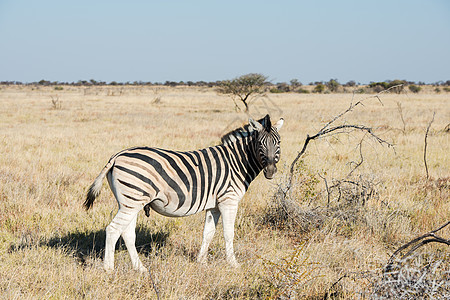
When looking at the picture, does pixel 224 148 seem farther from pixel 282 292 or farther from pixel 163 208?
pixel 282 292

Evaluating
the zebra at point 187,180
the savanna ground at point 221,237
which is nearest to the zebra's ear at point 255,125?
the zebra at point 187,180

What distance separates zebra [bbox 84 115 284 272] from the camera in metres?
3.96

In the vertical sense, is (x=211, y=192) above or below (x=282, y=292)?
above

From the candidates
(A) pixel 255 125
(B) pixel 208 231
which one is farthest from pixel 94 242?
(A) pixel 255 125

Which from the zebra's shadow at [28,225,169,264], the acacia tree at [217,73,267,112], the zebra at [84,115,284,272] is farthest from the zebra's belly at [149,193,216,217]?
the acacia tree at [217,73,267,112]

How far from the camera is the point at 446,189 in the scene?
7.36 metres

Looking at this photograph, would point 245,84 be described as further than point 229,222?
Yes

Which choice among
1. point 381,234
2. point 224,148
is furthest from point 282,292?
point 381,234

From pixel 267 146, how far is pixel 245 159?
1.31 feet

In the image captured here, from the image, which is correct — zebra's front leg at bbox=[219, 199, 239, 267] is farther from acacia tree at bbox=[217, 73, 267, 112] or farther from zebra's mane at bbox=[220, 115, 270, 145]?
acacia tree at bbox=[217, 73, 267, 112]

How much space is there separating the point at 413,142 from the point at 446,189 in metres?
6.58

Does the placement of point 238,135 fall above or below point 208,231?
above

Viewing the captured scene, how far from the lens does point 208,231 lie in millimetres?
4688

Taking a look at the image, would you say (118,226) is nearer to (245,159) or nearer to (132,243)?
(132,243)
